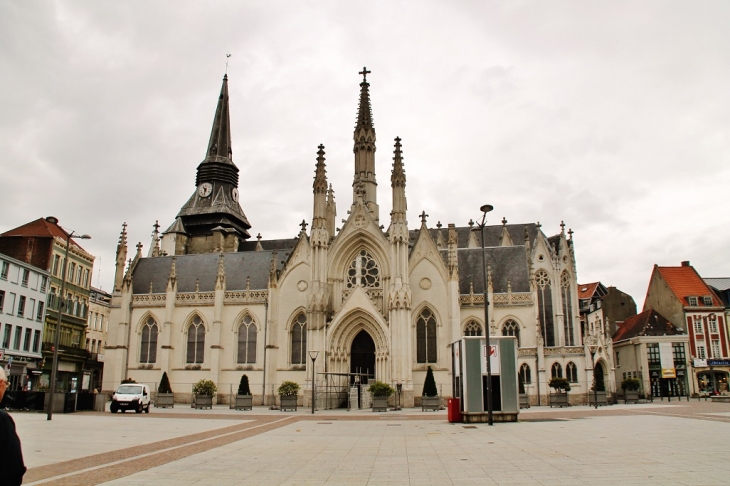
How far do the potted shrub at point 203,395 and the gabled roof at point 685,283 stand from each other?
5152 centimetres

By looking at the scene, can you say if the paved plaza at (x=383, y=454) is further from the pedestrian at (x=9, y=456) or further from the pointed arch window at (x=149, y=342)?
the pointed arch window at (x=149, y=342)

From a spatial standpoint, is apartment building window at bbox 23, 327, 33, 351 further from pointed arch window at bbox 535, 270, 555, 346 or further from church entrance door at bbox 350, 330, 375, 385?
pointed arch window at bbox 535, 270, 555, 346

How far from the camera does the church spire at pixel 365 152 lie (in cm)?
5184

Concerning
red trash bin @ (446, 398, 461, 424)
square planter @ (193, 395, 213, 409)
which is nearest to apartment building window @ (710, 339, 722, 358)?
red trash bin @ (446, 398, 461, 424)

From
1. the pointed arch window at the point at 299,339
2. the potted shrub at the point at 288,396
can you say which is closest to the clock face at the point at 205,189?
the pointed arch window at the point at 299,339

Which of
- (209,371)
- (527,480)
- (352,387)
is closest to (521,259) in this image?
(352,387)

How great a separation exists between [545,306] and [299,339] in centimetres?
2018

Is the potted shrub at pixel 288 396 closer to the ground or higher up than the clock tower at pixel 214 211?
closer to the ground

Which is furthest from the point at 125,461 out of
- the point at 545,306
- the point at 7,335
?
the point at 7,335

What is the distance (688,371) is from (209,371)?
49.2 m

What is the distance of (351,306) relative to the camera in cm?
4550

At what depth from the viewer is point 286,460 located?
47.2 feet

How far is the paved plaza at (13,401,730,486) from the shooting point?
37.7ft

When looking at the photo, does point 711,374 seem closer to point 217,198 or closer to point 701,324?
point 701,324
